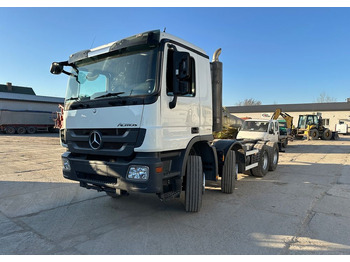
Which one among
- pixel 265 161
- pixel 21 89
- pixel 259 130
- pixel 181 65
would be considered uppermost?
pixel 21 89

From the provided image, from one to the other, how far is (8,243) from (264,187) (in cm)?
576

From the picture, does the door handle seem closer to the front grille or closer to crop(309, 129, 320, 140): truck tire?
the front grille

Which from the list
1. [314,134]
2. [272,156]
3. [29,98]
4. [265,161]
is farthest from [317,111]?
[29,98]

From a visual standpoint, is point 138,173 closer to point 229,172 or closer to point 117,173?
point 117,173

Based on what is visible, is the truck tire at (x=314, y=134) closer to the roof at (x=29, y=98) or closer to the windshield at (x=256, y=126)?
the windshield at (x=256, y=126)

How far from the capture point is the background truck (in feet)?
101

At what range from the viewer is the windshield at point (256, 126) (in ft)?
37.5

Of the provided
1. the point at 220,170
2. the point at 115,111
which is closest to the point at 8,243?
the point at 115,111

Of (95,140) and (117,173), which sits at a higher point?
(95,140)

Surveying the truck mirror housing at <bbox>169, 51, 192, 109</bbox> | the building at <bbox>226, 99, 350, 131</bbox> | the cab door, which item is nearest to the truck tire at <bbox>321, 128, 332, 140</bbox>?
the building at <bbox>226, 99, 350, 131</bbox>

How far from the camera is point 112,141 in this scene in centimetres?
362

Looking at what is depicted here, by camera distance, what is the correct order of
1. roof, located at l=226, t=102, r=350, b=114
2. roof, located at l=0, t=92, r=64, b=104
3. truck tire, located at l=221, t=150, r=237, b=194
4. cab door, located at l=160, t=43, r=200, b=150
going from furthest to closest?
roof, located at l=226, t=102, r=350, b=114
roof, located at l=0, t=92, r=64, b=104
truck tire, located at l=221, t=150, r=237, b=194
cab door, located at l=160, t=43, r=200, b=150

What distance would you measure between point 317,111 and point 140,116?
46966 millimetres

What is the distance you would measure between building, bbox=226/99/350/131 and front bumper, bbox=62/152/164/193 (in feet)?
131
